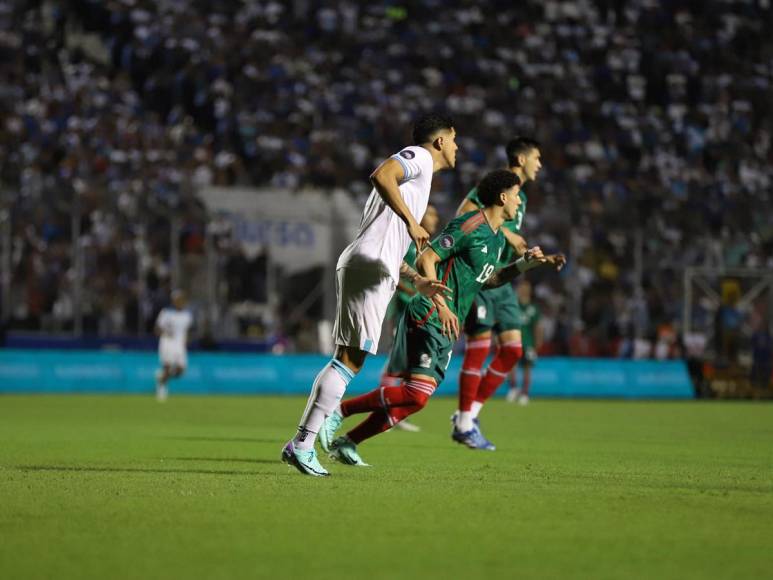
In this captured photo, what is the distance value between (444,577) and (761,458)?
754 centimetres

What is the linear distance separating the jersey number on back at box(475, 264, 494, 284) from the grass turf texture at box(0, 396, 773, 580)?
148 cm

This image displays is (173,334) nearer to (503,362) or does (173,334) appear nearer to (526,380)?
(526,380)

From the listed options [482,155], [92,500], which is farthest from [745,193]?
[92,500]

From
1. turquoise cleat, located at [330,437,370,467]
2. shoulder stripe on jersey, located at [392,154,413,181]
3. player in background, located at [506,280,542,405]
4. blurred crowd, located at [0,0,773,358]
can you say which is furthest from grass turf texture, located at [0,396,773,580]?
blurred crowd, located at [0,0,773,358]

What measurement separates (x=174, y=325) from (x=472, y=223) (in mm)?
15070

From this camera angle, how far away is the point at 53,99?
3022 centimetres

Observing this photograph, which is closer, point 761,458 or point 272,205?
point 761,458

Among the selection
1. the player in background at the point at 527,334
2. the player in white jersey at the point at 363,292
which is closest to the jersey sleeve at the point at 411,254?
the player in white jersey at the point at 363,292

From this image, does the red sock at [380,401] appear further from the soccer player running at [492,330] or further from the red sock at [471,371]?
the red sock at [471,371]

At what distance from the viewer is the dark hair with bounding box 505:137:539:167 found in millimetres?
13336

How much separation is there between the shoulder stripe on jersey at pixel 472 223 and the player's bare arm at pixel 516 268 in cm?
55

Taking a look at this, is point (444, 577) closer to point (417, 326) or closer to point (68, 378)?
point (417, 326)

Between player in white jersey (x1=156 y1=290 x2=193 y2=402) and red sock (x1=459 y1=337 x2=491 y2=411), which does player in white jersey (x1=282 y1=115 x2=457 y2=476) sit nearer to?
red sock (x1=459 y1=337 x2=491 y2=411)

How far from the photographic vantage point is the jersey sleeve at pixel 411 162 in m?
9.34
